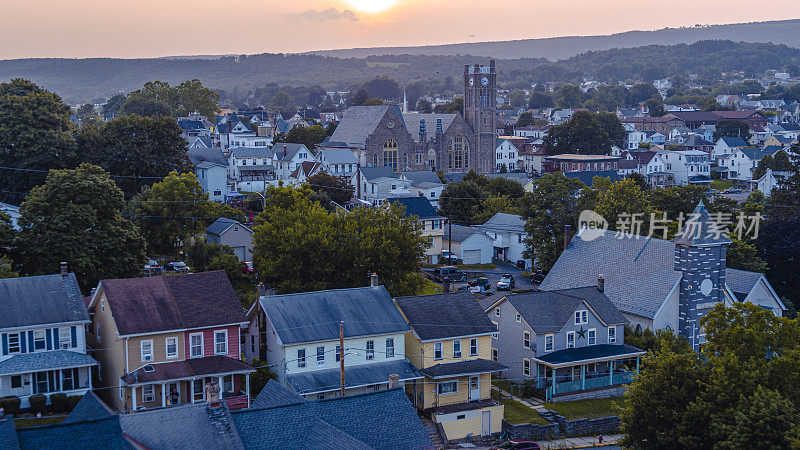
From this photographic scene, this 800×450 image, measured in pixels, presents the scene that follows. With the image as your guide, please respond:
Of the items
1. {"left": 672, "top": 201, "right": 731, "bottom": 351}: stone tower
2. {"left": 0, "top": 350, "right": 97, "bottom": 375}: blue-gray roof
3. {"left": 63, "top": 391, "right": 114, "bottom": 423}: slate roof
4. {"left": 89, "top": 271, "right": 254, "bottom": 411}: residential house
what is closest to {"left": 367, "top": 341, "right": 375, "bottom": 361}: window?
{"left": 89, "top": 271, "right": 254, "bottom": 411}: residential house

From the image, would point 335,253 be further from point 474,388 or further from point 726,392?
point 726,392

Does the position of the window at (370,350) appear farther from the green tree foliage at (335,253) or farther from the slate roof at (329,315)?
the green tree foliage at (335,253)

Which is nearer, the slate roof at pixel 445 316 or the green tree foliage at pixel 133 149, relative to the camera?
the slate roof at pixel 445 316

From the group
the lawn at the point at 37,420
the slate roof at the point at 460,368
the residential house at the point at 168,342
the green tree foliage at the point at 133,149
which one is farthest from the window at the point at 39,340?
the green tree foliage at the point at 133,149

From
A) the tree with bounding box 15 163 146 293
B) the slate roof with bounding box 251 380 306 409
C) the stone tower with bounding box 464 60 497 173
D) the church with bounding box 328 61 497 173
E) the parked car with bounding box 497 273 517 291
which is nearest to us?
the slate roof with bounding box 251 380 306 409

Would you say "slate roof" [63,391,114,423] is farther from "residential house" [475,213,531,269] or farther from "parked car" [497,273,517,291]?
"residential house" [475,213,531,269]

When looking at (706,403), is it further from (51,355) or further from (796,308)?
(796,308)

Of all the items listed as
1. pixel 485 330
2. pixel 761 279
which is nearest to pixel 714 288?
pixel 761 279
